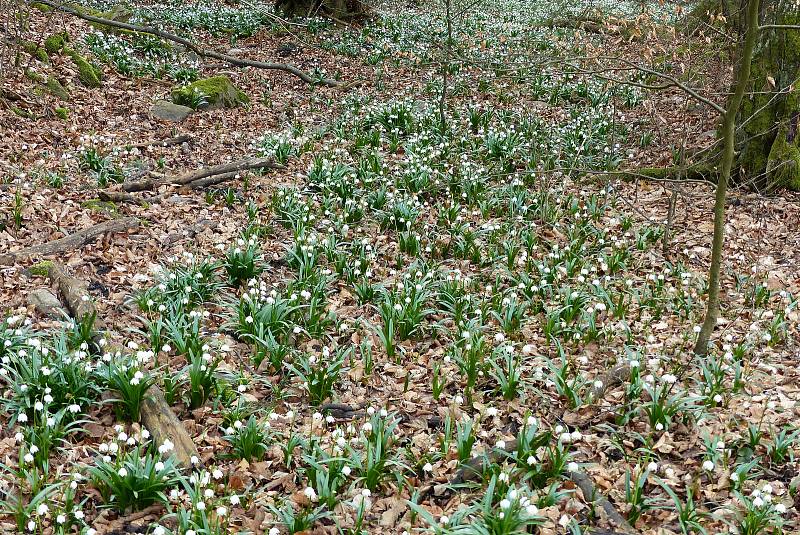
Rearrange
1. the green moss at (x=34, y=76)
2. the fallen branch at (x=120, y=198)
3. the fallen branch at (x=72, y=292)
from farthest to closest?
the green moss at (x=34, y=76), the fallen branch at (x=120, y=198), the fallen branch at (x=72, y=292)

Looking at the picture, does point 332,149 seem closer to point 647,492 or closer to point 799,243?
point 799,243

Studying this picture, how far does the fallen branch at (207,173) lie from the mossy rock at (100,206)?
1.72 feet

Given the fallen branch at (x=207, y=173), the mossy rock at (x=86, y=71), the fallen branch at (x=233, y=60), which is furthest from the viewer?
the fallen branch at (x=233, y=60)

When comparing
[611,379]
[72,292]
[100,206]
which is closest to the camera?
[611,379]

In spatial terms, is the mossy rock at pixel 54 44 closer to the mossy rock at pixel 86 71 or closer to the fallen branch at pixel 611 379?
the mossy rock at pixel 86 71

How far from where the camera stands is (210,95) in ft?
36.2

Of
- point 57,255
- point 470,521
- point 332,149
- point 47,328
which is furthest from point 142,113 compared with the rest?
point 470,521

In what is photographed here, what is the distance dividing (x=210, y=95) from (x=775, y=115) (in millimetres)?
8486

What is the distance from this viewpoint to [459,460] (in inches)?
156

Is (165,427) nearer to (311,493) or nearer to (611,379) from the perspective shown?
(311,493)

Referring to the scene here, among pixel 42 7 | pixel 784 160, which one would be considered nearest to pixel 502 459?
pixel 784 160

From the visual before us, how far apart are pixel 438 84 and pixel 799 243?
7229mm

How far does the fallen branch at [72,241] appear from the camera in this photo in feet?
20.0

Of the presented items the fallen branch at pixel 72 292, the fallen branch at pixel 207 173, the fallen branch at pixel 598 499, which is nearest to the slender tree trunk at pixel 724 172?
the fallen branch at pixel 598 499
